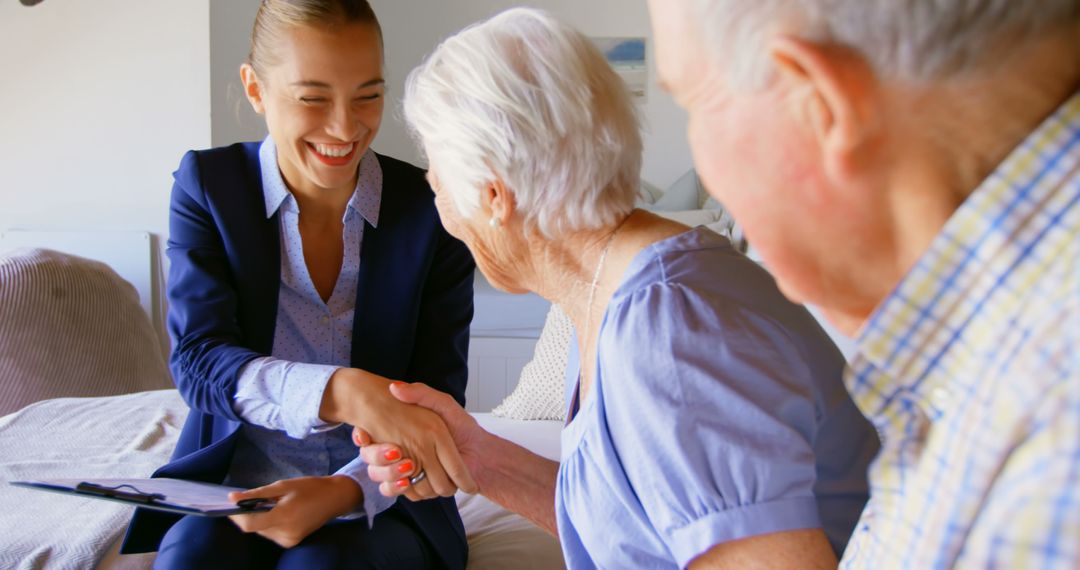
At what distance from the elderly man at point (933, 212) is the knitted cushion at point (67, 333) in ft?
8.57

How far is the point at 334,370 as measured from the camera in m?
1.48

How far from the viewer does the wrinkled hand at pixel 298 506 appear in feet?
4.56

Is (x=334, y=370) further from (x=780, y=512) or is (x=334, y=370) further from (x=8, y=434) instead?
(x=8, y=434)

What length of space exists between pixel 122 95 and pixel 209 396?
2591mm

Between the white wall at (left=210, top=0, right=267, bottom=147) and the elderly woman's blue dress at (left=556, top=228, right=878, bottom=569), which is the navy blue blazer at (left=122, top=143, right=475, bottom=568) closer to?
the elderly woman's blue dress at (left=556, top=228, right=878, bottom=569)

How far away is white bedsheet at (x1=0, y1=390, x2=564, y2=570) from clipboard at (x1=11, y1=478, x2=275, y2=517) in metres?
0.36

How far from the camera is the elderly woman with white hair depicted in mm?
944

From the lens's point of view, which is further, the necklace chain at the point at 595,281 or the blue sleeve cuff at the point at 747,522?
the necklace chain at the point at 595,281

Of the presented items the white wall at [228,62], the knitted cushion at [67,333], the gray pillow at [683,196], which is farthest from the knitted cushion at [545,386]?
the gray pillow at [683,196]

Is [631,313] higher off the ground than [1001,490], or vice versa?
[1001,490]

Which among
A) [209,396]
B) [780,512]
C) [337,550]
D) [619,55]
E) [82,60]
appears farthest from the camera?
[619,55]

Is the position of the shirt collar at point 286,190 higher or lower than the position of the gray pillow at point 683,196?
higher

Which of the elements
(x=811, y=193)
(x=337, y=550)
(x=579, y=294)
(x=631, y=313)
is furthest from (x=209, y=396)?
(x=811, y=193)

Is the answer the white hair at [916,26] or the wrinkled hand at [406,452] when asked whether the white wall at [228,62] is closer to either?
the wrinkled hand at [406,452]
